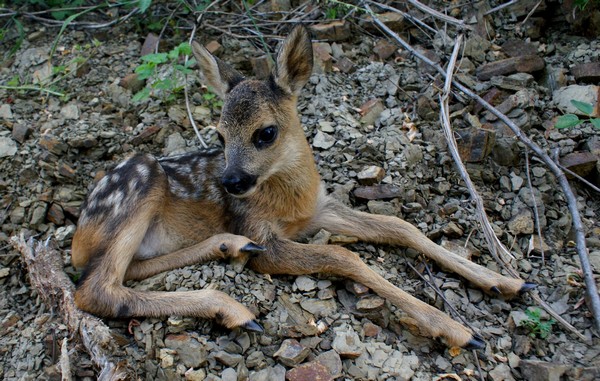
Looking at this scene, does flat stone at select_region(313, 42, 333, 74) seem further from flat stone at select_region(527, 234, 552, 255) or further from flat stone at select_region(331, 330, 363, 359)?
flat stone at select_region(331, 330, 363, 359)

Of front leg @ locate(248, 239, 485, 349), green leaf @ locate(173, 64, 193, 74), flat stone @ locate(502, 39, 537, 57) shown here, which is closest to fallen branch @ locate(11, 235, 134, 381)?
front leg @ locate(248, 239, 485, 349)

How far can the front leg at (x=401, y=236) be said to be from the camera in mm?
4410

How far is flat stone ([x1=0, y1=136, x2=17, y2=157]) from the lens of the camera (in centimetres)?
563

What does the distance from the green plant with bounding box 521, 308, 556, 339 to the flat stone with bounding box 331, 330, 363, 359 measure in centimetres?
116

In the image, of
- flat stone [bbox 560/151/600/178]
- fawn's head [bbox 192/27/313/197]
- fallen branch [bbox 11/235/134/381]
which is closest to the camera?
fallen branch [bbox 11/235/134/381]

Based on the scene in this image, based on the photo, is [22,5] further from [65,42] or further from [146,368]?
[146,368]

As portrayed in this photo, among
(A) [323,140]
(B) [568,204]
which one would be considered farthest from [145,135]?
(B) [568,204]

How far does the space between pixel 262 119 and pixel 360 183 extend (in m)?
1.29

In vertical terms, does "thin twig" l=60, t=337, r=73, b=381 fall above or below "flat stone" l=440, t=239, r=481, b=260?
below

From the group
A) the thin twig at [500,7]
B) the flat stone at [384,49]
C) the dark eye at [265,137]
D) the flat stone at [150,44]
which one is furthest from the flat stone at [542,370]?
the flat stone at [150,44]

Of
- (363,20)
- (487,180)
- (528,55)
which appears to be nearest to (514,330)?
(487,180)

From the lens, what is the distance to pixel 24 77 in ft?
21.4

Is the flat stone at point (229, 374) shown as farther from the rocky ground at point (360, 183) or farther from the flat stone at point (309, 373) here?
the flat stone at point (309, 373)

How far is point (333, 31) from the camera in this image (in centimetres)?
666
